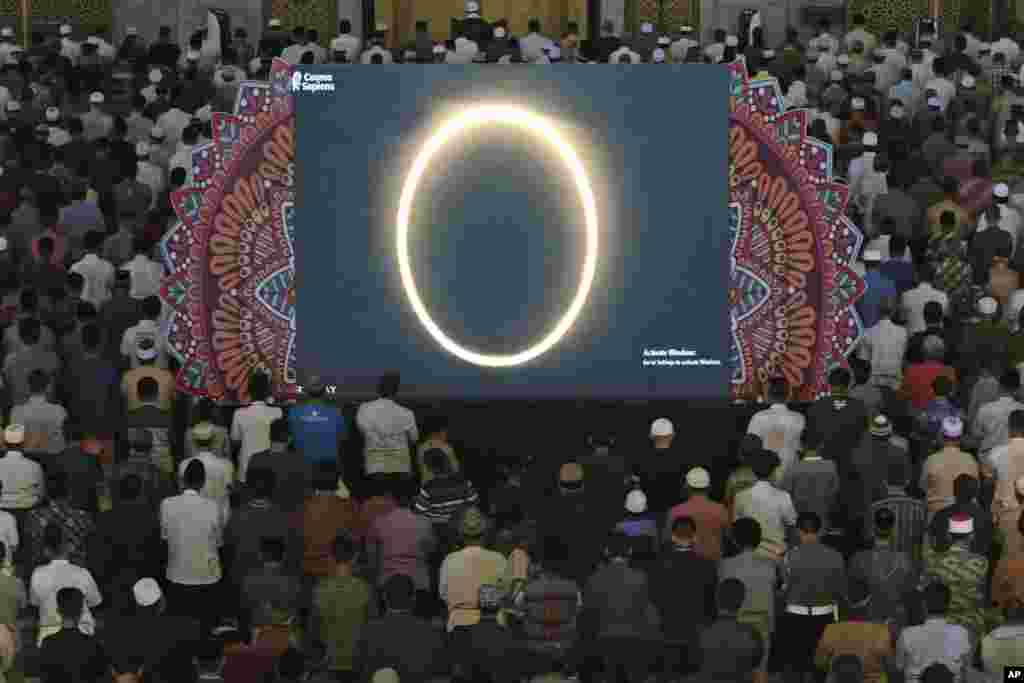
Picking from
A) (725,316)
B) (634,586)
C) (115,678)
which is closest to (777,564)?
(634,586)

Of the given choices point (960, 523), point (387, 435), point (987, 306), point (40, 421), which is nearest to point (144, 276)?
point (40, 421)

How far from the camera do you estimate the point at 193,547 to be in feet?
68.5

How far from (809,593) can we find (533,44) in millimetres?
16018

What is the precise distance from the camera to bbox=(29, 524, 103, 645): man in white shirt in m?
19.6

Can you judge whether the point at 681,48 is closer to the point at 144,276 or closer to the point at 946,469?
the point at 144,276

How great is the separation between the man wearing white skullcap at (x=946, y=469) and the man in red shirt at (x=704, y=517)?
1855 mm

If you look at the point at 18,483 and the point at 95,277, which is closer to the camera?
the point at 18,483

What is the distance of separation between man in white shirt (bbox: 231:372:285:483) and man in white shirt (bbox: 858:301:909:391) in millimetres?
5185

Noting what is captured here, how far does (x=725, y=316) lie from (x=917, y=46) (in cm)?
1320

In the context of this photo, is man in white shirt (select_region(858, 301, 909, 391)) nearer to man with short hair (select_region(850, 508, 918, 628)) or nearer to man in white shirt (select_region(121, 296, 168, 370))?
man with short hair (select_region(850, 508, 918, 628))

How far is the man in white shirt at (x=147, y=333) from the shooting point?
24219 mm

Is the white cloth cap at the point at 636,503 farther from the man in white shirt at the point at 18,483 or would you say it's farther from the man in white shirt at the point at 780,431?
the man in white shirt at the point at 18,483

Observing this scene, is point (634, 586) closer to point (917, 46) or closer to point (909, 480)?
point (909, 480)

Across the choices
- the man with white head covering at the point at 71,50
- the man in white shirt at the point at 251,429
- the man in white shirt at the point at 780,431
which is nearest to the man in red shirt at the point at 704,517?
the man in white shirt at the point at 780,431
